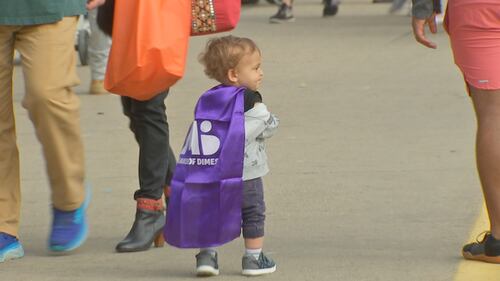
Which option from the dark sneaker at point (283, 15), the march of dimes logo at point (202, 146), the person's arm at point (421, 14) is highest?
the person's arm at point (421, 14)

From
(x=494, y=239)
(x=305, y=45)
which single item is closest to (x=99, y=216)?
(x=494, y=239)

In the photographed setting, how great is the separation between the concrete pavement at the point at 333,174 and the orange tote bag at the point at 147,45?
788 mm

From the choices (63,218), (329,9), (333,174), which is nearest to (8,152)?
(63,218)

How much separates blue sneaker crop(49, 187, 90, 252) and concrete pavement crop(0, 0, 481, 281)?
6 cm

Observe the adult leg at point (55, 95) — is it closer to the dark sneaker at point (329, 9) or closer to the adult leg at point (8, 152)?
the adult leg at point (8, 152)

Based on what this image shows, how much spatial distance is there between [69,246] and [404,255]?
1.45 meters

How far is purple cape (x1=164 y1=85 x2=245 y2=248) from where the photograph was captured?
17.4 ft

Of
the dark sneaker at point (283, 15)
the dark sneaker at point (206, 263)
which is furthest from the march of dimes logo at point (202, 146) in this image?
the dark sneaker at point (283, 15)

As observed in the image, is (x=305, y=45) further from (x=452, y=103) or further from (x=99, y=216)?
(x=99, y=216)

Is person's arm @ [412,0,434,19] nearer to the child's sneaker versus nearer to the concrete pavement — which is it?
the concrete pavement

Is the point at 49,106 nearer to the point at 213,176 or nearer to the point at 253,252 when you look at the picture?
the point at 213,176

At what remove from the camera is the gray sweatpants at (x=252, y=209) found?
17.6ft

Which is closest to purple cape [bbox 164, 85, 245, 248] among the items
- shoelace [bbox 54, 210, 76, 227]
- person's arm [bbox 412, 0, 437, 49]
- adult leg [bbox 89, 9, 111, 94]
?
shoelace [bbox 54, 210, 76, 227]

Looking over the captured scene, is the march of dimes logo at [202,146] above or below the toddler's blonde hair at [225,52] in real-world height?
below
